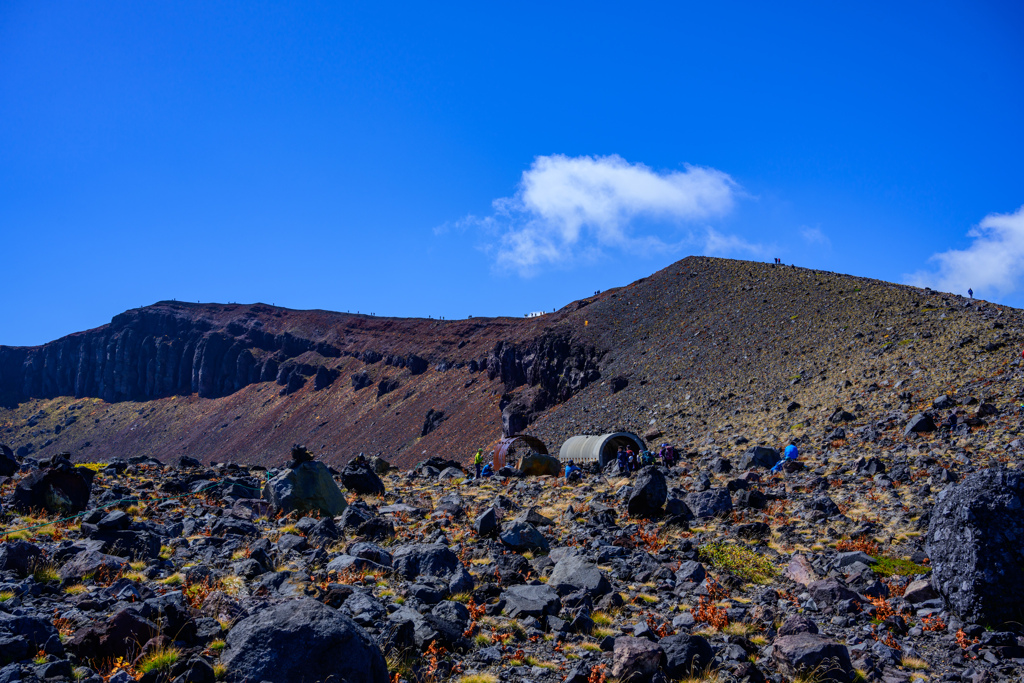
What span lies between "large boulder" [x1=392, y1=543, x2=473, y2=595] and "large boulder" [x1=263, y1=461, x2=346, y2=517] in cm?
611

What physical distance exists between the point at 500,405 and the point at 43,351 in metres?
118

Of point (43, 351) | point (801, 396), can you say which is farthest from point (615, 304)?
point (43, 351)

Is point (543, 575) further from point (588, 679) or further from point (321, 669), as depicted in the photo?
point (321, 669)

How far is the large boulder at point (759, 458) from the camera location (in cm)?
2103

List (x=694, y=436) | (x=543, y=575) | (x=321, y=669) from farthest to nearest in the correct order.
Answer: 1. (x=694, y=436)
2. (x=543, y=575)
3. (x=321, y=669)

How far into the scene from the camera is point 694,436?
31.4 m

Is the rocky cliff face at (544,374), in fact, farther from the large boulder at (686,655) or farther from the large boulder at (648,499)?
the large boulder at (686,655)

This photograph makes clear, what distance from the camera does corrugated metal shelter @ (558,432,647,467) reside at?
1103 inches

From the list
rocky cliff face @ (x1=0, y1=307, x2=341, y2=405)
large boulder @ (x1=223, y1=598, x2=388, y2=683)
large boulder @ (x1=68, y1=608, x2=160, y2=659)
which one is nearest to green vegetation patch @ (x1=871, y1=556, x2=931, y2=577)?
large boulder @ (x1=223, y1=598, x2=388, y2=683)

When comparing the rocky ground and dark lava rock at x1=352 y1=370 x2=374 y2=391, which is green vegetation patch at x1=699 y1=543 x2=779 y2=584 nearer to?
the rocky ground

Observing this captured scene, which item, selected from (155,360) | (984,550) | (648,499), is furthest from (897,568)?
(155,360)

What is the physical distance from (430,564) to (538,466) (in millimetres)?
16440

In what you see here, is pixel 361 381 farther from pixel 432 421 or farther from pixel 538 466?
pixel 538 466

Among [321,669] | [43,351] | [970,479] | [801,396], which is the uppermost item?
[43,351]
